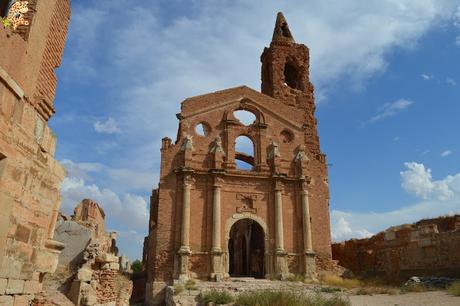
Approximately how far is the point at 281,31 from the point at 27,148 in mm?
25993

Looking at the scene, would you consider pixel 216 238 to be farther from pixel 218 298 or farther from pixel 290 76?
pixel 290 76

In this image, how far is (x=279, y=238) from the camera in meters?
19.1

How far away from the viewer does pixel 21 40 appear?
4.60 m

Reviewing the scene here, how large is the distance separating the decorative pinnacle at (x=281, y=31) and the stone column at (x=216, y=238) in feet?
42.8

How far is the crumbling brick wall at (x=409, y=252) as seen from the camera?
1850 cm

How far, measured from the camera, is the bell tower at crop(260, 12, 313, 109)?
25281mm

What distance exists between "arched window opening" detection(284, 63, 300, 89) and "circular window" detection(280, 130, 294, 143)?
236 inches

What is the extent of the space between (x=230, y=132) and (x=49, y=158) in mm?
15760

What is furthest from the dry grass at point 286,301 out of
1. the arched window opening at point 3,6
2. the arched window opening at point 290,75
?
the arched window opening at point 290,75

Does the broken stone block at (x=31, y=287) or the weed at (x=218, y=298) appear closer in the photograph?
the broken stone block at (x=31, y=287)

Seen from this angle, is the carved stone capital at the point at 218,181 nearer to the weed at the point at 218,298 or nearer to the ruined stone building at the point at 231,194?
the ruined stone building at the point at 231,194

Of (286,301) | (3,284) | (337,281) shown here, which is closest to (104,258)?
(286,301)

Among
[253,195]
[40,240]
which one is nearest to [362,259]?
[253,195]

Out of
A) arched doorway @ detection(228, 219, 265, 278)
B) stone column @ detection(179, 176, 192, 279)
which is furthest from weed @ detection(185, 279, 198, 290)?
arched doorway @ detection(228, 219, 265, 278)
